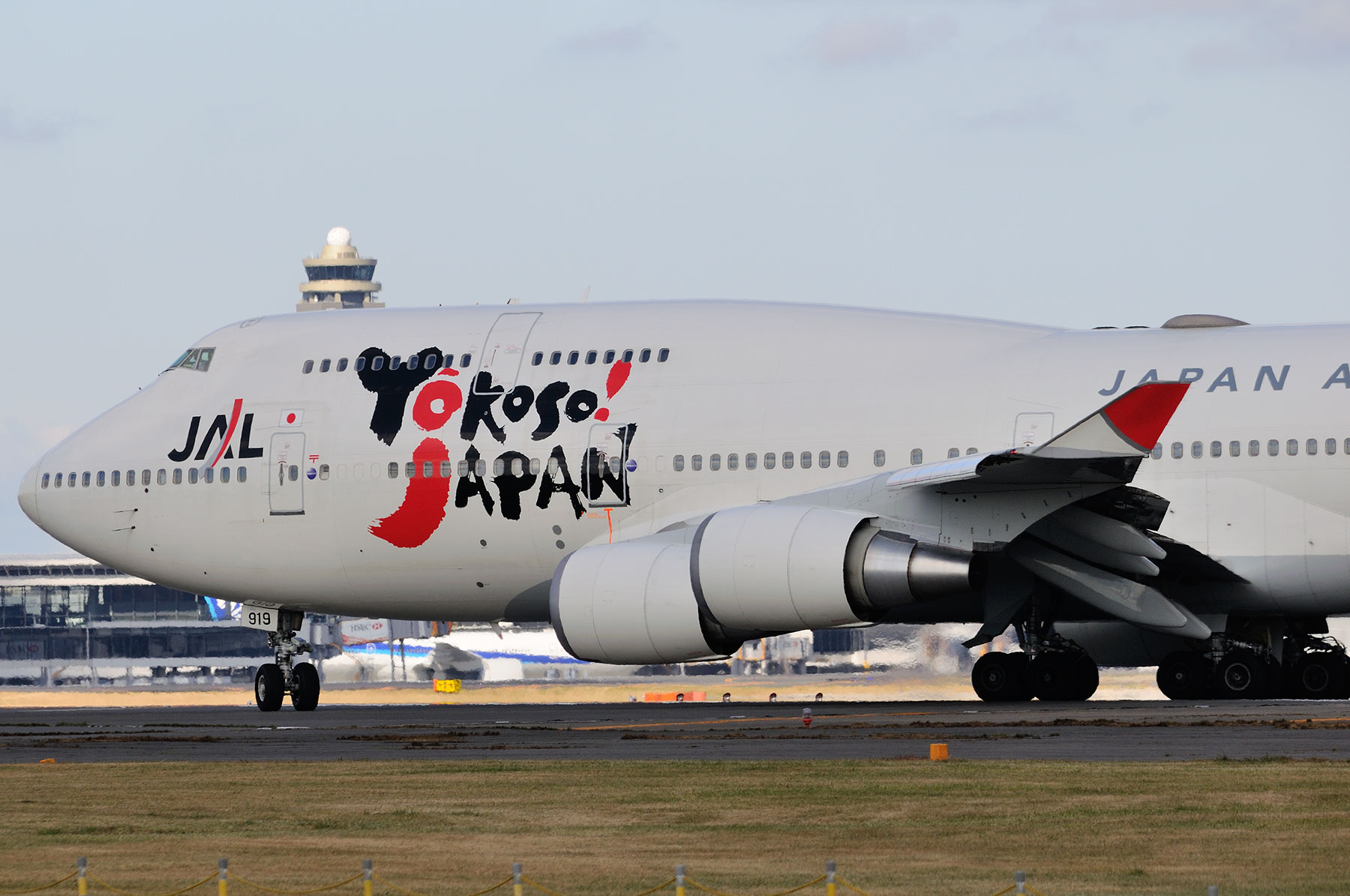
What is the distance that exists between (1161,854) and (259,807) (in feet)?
25.1

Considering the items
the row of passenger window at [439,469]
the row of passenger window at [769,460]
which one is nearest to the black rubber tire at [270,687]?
the row of passenger window at [439,469]

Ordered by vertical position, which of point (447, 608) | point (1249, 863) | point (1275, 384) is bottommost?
point (1249, 863)

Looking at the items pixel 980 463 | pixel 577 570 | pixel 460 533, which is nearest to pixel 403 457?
pixel 460 533

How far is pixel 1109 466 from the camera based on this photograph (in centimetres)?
2656

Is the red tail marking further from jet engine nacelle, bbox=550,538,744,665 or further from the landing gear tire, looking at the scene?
jet engine nacelle, bbox=550,538,744,665

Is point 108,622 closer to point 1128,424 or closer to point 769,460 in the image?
point 769,460

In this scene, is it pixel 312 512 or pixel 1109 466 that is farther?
pixel 312 512

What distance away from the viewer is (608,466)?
3097cm

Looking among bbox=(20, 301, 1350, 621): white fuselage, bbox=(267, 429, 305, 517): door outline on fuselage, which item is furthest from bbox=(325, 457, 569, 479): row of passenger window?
bbox=(267, 429, 305, 517): door outline on fuselage

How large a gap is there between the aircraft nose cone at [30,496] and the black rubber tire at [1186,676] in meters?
19.3

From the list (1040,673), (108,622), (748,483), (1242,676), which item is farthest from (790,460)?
(108,622)

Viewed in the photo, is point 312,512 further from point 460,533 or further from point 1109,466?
point 1109,466

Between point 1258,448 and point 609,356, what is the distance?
9.89 meters

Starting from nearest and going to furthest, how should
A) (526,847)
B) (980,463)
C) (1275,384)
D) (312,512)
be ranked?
(526,847), (980,463), (1275,384), (312,512)
